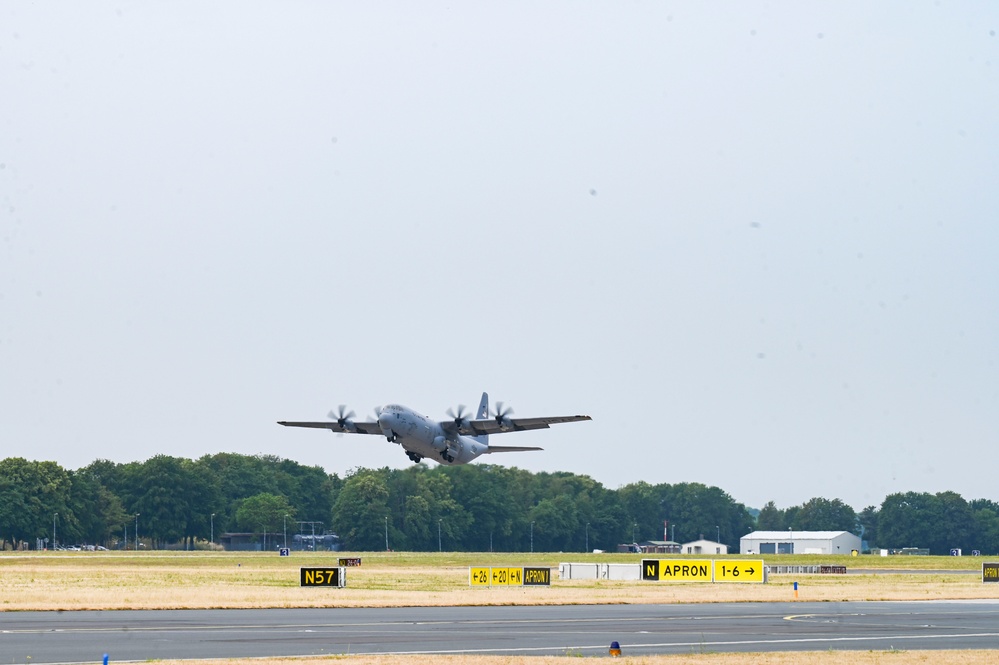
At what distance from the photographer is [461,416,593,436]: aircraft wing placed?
88.6 metres

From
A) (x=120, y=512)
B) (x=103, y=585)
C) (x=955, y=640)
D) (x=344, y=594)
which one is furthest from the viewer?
(x=120, y=512)

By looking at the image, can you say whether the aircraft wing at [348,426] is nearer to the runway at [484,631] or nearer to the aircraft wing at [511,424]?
the aircraft wing at [511,424]

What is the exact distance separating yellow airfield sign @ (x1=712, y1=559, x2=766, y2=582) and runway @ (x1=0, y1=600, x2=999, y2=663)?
24226mm

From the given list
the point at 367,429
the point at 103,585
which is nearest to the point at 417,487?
the point at 367,429

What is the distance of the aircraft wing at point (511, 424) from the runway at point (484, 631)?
33989 mm

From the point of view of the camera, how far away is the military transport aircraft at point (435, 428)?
83938mm

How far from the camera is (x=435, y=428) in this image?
88.6 meters

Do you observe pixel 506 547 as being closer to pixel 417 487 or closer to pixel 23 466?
pixel 417 487

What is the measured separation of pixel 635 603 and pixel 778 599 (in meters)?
8.16

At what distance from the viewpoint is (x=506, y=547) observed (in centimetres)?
19962

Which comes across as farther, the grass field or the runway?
the runway

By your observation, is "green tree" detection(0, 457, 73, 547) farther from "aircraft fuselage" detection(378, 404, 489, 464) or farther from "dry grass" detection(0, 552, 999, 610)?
"aircraft fuselage" detection(378, 404, 489, 464)

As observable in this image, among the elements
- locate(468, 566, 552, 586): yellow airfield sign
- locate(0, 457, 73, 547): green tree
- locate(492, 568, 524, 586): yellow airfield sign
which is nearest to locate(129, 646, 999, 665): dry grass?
locate(492, 568, 524, 586): yellow airfield sign

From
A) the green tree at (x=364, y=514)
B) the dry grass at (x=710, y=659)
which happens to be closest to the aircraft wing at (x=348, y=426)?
the dry grass at (x=710, y=659)
